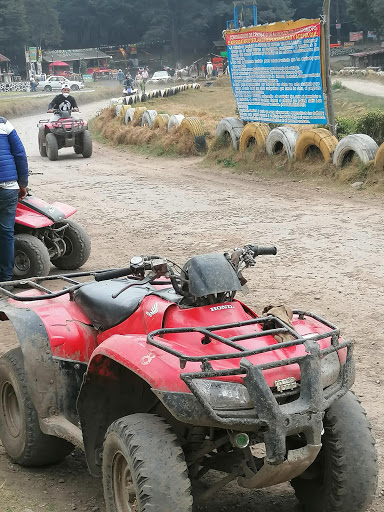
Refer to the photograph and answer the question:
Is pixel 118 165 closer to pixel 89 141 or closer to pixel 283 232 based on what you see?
pixel 89 141

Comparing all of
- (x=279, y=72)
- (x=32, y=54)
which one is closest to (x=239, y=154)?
(x=279, y=72)

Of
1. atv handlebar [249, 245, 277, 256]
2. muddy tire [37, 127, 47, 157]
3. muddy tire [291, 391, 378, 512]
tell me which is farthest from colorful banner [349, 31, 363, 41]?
muddy tire [291, 391, 378, 512]

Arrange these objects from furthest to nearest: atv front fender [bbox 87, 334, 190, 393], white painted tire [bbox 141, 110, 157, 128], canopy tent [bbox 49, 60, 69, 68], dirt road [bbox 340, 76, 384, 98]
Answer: canopy tent [bbox 49, 60, 69, 68]
dirt road [bbox 340, 76, 384, 98]
white painted tire [bbox 141, 110, 157, 128]
atv front fender [bbox 87, 334, 190, 393]

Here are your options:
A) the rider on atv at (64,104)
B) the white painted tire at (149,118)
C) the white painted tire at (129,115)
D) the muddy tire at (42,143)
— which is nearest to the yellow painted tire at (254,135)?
the white painted tire at (149,118)

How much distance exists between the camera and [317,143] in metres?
13.7

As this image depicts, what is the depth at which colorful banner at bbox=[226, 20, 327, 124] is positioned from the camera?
1421 centimetres

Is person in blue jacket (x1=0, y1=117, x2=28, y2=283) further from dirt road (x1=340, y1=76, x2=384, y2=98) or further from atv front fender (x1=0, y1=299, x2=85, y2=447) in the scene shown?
dirt road (x1=340, y1=76, x2=384, y2=98)

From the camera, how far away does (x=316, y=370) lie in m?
3.26

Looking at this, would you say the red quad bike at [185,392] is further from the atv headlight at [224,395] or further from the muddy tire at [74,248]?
the muddy tire at [74,248]

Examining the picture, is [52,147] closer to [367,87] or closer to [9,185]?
[9,185]

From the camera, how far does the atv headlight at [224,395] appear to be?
3.18 meters

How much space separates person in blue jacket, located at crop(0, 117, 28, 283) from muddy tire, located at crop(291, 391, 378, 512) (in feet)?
14.8

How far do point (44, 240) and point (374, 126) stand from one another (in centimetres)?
715

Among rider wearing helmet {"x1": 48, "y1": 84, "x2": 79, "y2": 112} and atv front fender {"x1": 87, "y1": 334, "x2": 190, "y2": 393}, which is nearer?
atv front fender {"x1": 87, "y1": 334, "x2": 190, "y2": 393}
